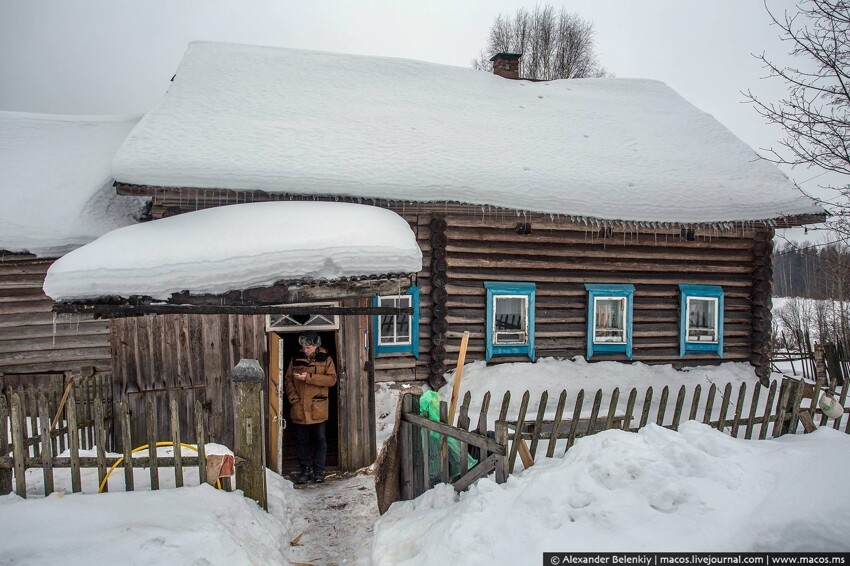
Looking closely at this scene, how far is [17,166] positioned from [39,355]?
146 inches

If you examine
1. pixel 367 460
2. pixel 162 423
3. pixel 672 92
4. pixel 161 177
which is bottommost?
pixel 367 460

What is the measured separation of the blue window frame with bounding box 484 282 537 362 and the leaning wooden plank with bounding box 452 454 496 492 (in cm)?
496

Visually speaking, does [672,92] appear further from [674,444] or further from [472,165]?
[674,444]

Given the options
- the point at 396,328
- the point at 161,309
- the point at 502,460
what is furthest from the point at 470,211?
the point at 502,460

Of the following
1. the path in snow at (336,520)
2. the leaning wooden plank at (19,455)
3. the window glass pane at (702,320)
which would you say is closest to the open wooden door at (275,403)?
the path in snow at (336,520)

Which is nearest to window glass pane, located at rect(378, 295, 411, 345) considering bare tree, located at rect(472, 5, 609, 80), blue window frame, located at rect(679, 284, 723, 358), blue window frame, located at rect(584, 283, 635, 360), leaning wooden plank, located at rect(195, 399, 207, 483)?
blue window frame, located at rect(584, 283, 635, 360)

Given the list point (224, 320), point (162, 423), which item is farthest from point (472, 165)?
point (162, 423)

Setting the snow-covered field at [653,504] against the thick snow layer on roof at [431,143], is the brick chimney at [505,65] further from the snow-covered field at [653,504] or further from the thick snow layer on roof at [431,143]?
the snow-covered field at [653,504]

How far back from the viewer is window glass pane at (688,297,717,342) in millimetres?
11438

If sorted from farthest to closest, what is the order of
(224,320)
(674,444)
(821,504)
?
(224,320), (674,444), (821,504)

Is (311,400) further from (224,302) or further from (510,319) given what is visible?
(510,319)

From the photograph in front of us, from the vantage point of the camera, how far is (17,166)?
10.8 m

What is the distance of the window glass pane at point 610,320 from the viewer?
428 inches

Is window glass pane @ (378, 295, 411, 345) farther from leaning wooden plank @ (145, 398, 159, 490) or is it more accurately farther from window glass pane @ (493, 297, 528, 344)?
leaning wooden plank @ (145, 398, 159, 490)
